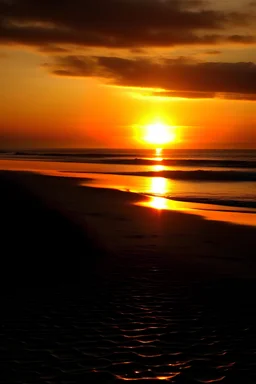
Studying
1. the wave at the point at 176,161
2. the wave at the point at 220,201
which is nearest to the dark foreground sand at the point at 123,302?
the wave at the point at 220,201

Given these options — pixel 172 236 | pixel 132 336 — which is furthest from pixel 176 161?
pixel 132 336

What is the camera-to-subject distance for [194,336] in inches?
316

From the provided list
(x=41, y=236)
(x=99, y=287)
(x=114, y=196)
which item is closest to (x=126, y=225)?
(x=41, y=236)

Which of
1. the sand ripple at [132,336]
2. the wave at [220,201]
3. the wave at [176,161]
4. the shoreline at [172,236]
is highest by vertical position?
the wave at [176,161]

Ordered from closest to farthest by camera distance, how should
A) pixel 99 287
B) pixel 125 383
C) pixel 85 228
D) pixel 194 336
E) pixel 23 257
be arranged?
1. pixel 125 383
2. pixel 194 336
3. pixel 99 287
4. pixel 23 257
5. pixel 85 228

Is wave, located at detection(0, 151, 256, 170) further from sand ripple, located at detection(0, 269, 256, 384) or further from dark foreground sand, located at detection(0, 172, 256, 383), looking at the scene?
sand ripple, located at detection(0, 269, 256, 384)

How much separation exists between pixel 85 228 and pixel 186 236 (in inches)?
122

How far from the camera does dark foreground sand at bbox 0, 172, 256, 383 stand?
271 inches

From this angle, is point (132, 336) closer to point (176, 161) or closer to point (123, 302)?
point (123, 302)

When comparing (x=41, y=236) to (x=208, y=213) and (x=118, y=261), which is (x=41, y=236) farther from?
(x=208, y=213)

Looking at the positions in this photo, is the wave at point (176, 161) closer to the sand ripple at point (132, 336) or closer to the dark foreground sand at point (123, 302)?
the dark foreground sand at point (123, 302)

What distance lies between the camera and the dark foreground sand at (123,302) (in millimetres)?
6875

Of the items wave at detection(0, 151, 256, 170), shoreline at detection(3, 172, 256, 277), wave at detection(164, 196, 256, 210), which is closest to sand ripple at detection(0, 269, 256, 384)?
shoreline at detection(3, 172, 256, 277)

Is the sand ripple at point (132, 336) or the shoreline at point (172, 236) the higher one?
the shoreline at point (172, 236)
